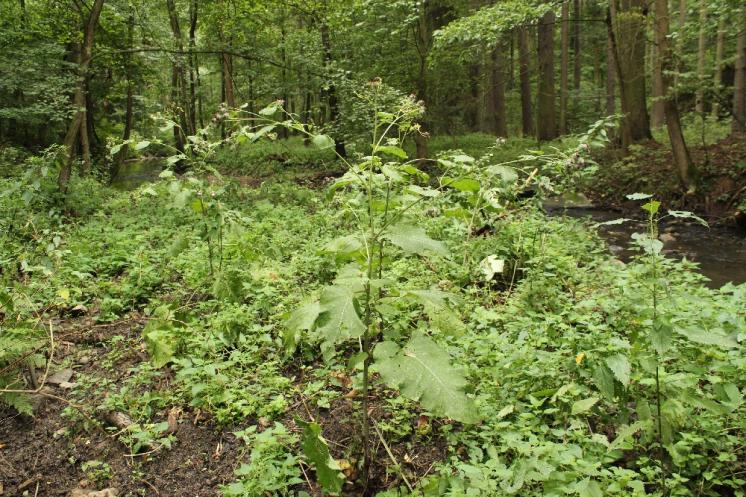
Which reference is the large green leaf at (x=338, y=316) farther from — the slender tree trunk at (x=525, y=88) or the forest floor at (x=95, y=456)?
the slender tree trunk at (x=525, y=88)

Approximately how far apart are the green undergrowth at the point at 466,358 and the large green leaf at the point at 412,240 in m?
0.07

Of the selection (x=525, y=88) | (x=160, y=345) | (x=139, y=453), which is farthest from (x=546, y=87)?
(x=139, y=453)

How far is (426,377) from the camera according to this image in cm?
202

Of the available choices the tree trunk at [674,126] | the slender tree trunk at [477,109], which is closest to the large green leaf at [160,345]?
the tree trunk at [674,126]

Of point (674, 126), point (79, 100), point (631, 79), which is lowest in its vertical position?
point (674, 126)

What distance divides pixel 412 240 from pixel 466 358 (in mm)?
→ 1335

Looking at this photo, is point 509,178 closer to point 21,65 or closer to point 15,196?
point 15,196

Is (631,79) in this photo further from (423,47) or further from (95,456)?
(95,456)

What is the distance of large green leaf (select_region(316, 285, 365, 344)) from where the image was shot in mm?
1939

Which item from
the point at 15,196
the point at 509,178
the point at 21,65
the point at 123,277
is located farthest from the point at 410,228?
the point at 21,65

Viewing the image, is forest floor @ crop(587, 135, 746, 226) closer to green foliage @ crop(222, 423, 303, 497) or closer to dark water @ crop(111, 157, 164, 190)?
green foliage @ crop(222, 423, 303, 497)

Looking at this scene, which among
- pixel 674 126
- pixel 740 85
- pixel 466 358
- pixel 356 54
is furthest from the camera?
pixel 356 54

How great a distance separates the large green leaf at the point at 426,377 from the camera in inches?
76.1

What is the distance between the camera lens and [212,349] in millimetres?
3637
